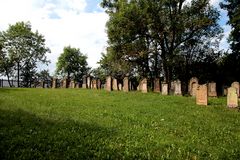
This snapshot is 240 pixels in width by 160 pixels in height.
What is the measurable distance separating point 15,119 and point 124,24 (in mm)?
29254

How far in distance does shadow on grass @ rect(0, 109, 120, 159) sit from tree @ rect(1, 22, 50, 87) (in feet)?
188

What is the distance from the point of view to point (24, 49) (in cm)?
6962

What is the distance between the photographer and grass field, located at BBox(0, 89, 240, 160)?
951 centimetres

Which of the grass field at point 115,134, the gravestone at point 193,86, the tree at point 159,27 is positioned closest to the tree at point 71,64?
the tree at point 159,27

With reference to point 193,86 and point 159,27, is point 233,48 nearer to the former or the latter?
point 159,27

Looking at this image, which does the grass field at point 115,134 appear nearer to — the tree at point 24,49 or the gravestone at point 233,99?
the gravestone at point 233,99

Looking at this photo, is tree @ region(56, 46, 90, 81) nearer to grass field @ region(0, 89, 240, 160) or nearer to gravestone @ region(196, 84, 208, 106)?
gravestone @ region(196, 84, 208, 106)

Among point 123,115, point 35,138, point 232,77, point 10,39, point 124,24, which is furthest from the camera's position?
point 10,39

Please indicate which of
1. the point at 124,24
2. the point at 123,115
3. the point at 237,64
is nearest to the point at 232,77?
the point at 237,64

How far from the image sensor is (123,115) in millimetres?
15945

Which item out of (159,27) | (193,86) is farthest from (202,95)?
(159,27)

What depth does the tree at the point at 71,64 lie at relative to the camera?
83938 millimetres

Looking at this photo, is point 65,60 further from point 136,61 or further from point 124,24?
point 124,24

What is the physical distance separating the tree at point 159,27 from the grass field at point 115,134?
24820 millimetres
